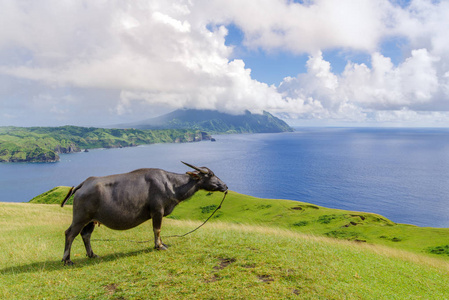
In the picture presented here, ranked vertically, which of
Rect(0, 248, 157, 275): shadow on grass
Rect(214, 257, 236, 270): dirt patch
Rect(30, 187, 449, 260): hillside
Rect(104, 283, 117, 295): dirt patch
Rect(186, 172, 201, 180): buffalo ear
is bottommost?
Rect(30, 187, 449, 260): hillside

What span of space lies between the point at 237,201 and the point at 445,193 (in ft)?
379

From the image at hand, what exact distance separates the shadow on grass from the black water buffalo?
33cm

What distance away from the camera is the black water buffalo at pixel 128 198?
10.2 metres

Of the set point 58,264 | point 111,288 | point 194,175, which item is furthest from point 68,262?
point 194,175

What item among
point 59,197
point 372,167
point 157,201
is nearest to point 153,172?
point 157,201

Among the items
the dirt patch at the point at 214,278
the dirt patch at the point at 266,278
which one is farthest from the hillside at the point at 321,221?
the dirt patch at the point at 214,278

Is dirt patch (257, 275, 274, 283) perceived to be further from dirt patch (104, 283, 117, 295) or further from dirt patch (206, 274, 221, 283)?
dirt patch (104, 283, 117, 295)

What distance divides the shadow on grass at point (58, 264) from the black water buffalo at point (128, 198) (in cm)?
33

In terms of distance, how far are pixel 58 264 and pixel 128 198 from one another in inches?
146

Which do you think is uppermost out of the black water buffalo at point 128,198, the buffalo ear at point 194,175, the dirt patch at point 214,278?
the buffalo ear at point 194,175

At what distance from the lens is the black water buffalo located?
33.5ft

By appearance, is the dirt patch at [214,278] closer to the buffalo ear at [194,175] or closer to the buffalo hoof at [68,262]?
the buffalo ear at [194,175]

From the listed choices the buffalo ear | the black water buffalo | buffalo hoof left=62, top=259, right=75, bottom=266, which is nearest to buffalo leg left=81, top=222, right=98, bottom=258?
the black water buffalo

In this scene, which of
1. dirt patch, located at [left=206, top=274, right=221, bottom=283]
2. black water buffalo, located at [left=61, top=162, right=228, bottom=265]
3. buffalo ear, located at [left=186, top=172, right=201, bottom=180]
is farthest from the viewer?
buffalo ear, located at [left=186, top=172, right=201, bottom=180]
